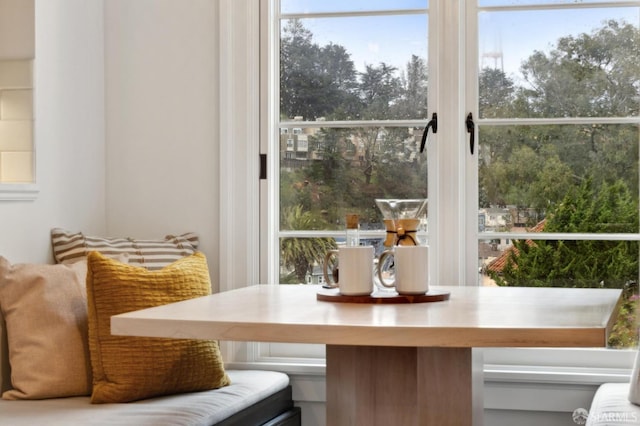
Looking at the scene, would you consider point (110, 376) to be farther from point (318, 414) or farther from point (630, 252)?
point (630, 252)

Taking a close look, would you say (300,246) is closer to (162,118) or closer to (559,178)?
(162,118)

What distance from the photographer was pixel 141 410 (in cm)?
253

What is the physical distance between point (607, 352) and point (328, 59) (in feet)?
4.72

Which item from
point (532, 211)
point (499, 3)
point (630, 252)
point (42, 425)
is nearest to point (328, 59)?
point (499, 3)

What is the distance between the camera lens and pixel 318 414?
3.37 m

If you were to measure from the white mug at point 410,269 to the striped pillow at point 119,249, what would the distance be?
3.73 ft

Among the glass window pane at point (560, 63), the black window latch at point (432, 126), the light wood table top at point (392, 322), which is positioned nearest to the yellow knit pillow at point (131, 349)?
the light wood table top at point (392, 322)

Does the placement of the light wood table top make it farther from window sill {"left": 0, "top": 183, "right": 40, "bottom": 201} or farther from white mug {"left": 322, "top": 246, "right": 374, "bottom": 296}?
window sill {"left": 0, "top": 183, "right": 40, "bottom": 201}

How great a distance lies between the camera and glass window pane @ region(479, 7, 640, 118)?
3.18 meters

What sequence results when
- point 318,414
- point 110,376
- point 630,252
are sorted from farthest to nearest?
1. point 318,414
2. point 630,252
3. point 110,376

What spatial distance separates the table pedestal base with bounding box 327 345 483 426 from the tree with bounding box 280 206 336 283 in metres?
1.22

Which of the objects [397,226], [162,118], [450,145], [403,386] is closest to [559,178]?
[450,145]

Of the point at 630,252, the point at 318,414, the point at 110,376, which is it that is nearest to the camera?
the point at 110,376

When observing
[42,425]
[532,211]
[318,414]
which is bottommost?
[318,414]
